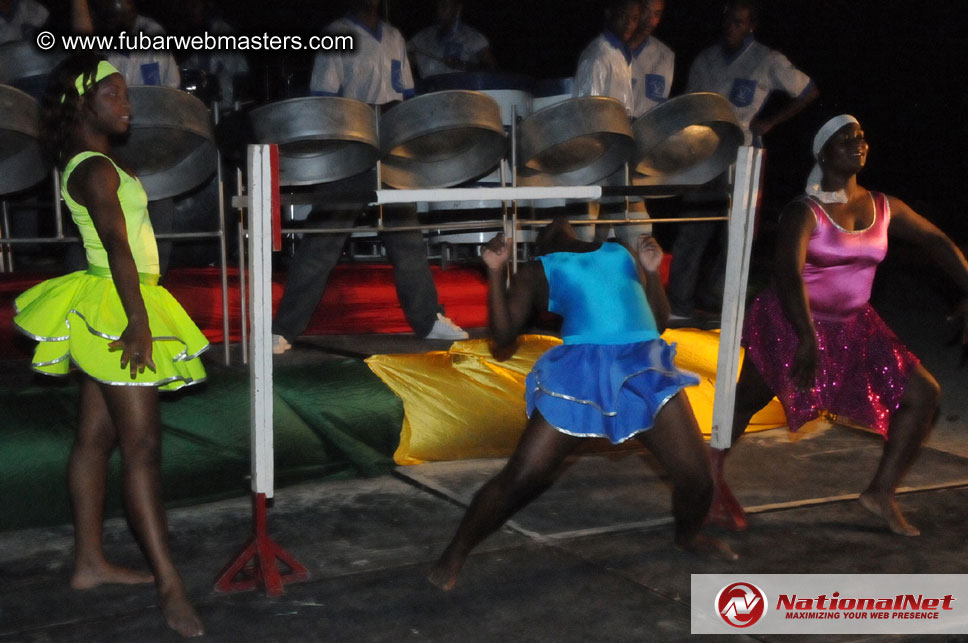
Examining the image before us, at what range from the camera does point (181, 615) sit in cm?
227

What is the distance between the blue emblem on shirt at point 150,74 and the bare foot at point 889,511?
9.80 ft

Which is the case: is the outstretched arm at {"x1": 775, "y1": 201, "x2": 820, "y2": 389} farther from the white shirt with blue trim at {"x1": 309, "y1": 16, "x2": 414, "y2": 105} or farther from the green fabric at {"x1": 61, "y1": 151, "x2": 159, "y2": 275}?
the white shirt with blue trim at {"x1": 309, "y1": 16, "x2": 414, "y2": 105}

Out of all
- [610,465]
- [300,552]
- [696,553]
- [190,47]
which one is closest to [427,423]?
[610,465]

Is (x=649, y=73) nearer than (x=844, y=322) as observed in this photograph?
No

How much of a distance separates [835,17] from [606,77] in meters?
6.40

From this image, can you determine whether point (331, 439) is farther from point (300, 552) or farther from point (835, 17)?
point (835, 17)

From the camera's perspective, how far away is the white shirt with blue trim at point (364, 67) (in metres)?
4.22

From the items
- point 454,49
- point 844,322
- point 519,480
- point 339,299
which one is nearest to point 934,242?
point 844,322

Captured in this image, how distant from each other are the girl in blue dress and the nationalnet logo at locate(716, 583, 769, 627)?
0.22 metres

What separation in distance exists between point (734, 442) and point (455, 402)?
1.06 meters

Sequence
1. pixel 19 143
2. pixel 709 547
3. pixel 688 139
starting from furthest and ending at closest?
1. pixel 688 139
2. pixel 19 143
3. pixel 709 547

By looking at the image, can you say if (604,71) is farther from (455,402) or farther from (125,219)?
(125,219)

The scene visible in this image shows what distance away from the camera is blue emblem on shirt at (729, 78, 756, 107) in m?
5.16

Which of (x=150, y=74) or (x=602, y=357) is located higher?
(x=150, y=74)
